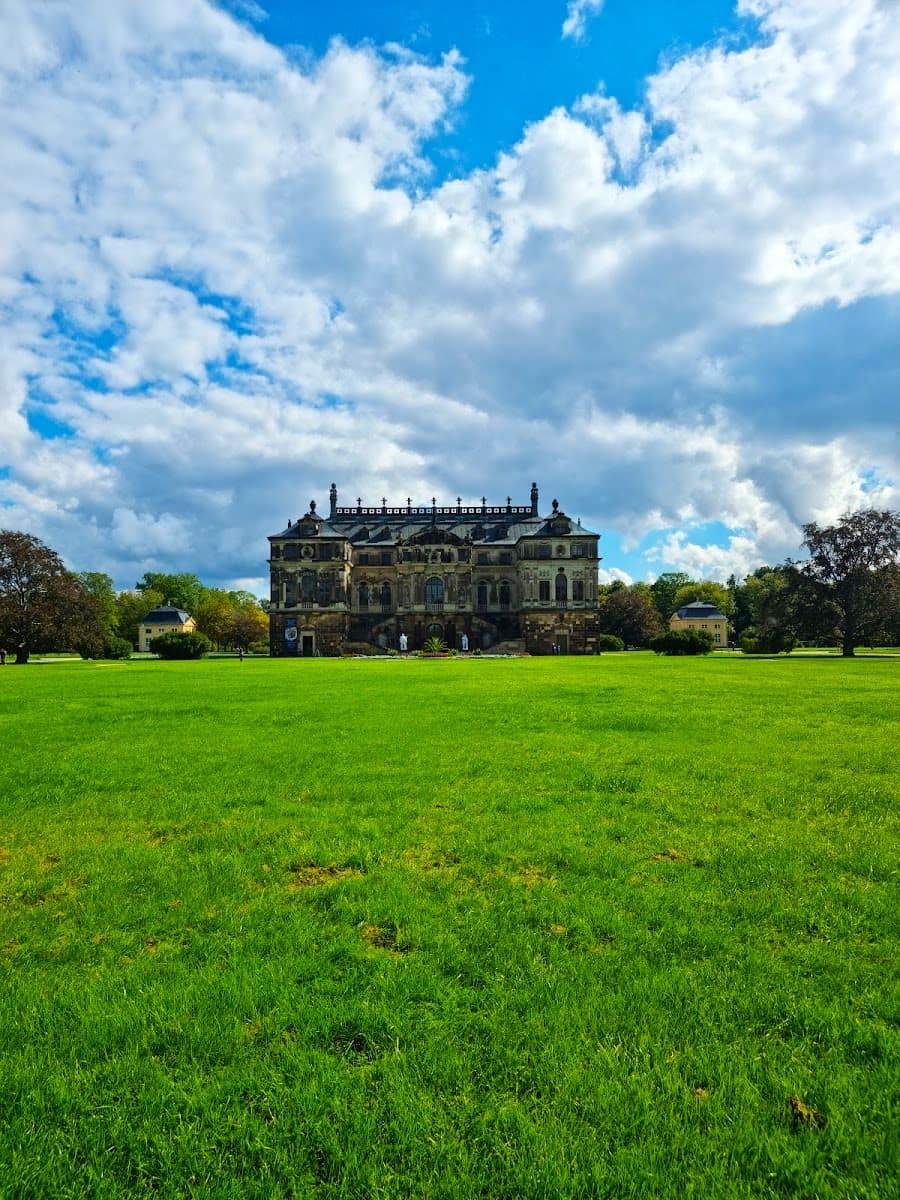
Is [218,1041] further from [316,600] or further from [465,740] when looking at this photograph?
[316,600]

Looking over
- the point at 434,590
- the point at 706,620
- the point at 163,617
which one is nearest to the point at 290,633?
the point at 434,590

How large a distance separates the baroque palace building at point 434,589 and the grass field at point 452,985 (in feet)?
205

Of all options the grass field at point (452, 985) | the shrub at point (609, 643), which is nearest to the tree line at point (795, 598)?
the shrub at point (609, 643)

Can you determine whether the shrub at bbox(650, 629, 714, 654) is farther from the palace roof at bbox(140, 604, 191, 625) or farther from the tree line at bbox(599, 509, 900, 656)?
the palace roof at bbox(140, 604, 191, 625)

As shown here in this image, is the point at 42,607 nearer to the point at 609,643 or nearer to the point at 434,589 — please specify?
the point at 434,589

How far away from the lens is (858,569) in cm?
5441

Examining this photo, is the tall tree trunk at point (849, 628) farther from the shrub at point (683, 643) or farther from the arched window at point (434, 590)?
the arched window at point (434, 590)

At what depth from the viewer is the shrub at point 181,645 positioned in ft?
202

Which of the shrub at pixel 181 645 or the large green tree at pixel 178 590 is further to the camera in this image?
the large green tree at pixel 178 590

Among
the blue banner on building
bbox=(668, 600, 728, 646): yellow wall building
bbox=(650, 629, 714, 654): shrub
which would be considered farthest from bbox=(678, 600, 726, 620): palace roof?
the blue banner on building

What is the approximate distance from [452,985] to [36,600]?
63.5 meters

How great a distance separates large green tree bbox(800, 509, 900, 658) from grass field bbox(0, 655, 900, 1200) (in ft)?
174

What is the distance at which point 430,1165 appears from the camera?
116 inches

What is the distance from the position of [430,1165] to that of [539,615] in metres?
69.6
